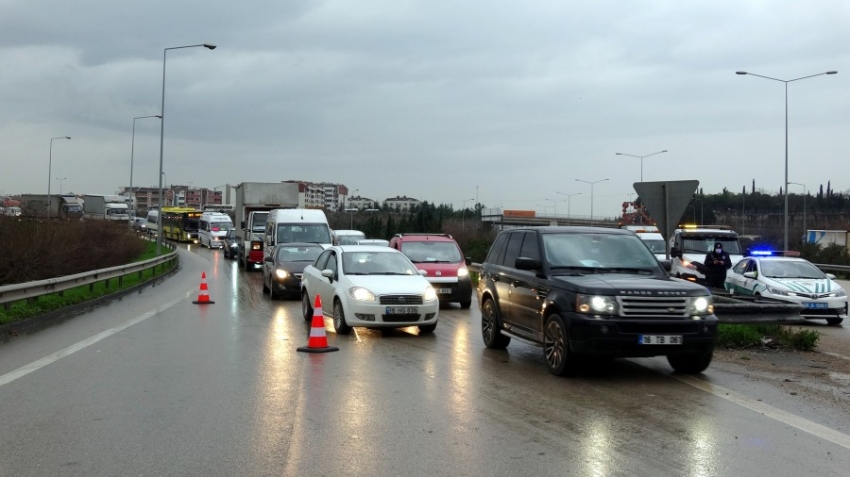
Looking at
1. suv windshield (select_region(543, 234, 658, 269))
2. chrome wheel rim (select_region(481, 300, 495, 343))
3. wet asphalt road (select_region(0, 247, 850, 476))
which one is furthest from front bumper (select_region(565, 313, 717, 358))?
chrome wheel rim (select_region(481, 300, 495, 343))

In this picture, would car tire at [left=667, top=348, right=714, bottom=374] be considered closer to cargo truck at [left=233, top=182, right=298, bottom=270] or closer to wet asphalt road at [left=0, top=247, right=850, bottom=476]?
wet asphalt road at [left=0, top=247, right=850, bottom=476]

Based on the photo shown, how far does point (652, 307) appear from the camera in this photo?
8867 millimetres

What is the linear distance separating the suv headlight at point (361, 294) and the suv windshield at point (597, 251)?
3.59 metres

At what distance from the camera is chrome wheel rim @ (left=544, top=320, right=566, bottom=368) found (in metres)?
9.23

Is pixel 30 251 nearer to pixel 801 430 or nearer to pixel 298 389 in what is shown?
pixel 298 389

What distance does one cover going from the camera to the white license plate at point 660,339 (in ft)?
28.8

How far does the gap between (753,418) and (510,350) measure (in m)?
4.84

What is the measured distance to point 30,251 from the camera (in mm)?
22953

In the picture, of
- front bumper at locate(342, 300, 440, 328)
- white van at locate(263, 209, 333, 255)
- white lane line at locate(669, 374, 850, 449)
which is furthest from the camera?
white van at locate(263, 209, 333, 255)

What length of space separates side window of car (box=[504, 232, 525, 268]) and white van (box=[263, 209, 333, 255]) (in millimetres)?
17723

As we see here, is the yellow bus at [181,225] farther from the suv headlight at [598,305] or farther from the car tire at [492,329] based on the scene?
the suv headlight at [598,305]

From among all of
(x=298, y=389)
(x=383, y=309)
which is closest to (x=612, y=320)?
(x=298, y=389)

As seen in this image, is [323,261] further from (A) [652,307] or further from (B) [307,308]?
(A) [652,307]

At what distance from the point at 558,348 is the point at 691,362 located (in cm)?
172
